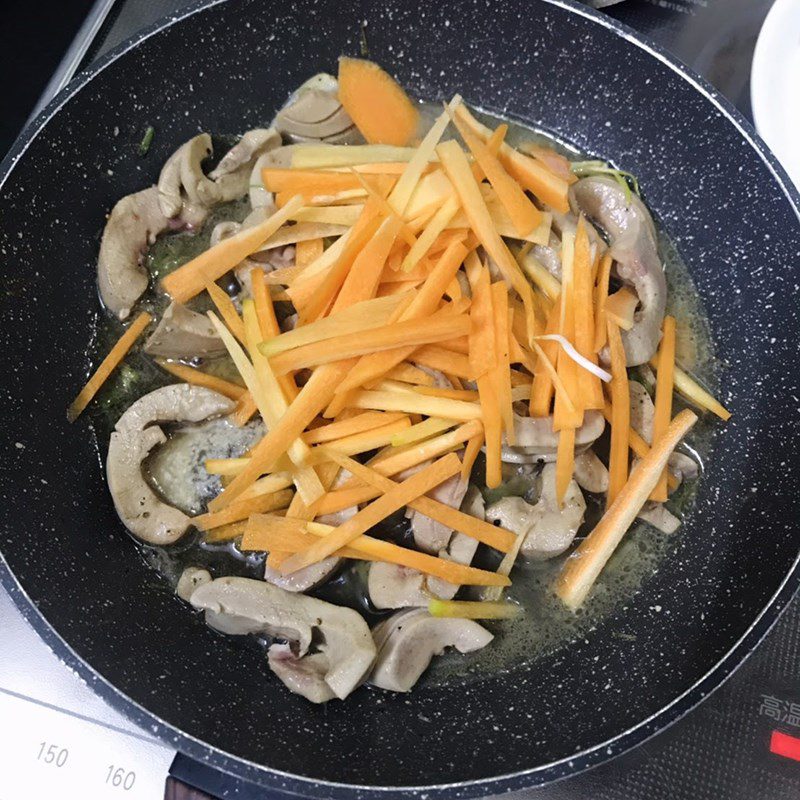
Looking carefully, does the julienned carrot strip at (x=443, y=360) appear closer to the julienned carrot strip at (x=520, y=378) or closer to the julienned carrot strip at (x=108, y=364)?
the julienned carrot strip at (x=520, y=378)

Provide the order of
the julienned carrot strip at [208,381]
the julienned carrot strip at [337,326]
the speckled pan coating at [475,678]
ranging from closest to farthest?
the speckled pan coating at [475,678] → the julienned carrot strip at [337,326] → the julienned carrot strip at [208,381]

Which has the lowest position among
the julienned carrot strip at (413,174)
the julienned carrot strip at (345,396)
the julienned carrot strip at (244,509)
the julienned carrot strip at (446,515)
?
the julienned carrot strip at (244,509)

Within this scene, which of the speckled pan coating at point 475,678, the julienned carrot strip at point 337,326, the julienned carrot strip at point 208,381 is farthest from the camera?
the julienned carrot strip at point 208,381

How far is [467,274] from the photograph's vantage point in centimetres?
174

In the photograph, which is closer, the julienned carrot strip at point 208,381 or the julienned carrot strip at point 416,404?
the julienned carrot strip at point 416,404

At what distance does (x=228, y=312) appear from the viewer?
1715 mm

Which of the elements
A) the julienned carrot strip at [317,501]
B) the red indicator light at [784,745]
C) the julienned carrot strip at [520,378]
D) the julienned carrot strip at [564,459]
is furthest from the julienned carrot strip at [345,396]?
the red indicator light at [784,745]

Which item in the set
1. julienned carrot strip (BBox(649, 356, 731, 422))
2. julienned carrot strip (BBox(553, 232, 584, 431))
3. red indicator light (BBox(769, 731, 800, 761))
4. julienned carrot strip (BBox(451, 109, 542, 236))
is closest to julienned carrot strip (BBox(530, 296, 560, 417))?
julienned carrot strip (BBox(553, 232, 584, 431))

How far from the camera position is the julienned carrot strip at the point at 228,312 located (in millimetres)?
1708

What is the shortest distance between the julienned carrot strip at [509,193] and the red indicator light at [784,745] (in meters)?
1.32

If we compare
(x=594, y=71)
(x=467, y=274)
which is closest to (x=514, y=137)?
(x=594, y=71)

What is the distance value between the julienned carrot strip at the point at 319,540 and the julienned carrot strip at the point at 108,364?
0.55 meters

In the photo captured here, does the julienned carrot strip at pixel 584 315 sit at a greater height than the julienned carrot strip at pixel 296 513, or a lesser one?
greater

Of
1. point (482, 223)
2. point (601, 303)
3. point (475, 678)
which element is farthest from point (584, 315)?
point (475, 678)
